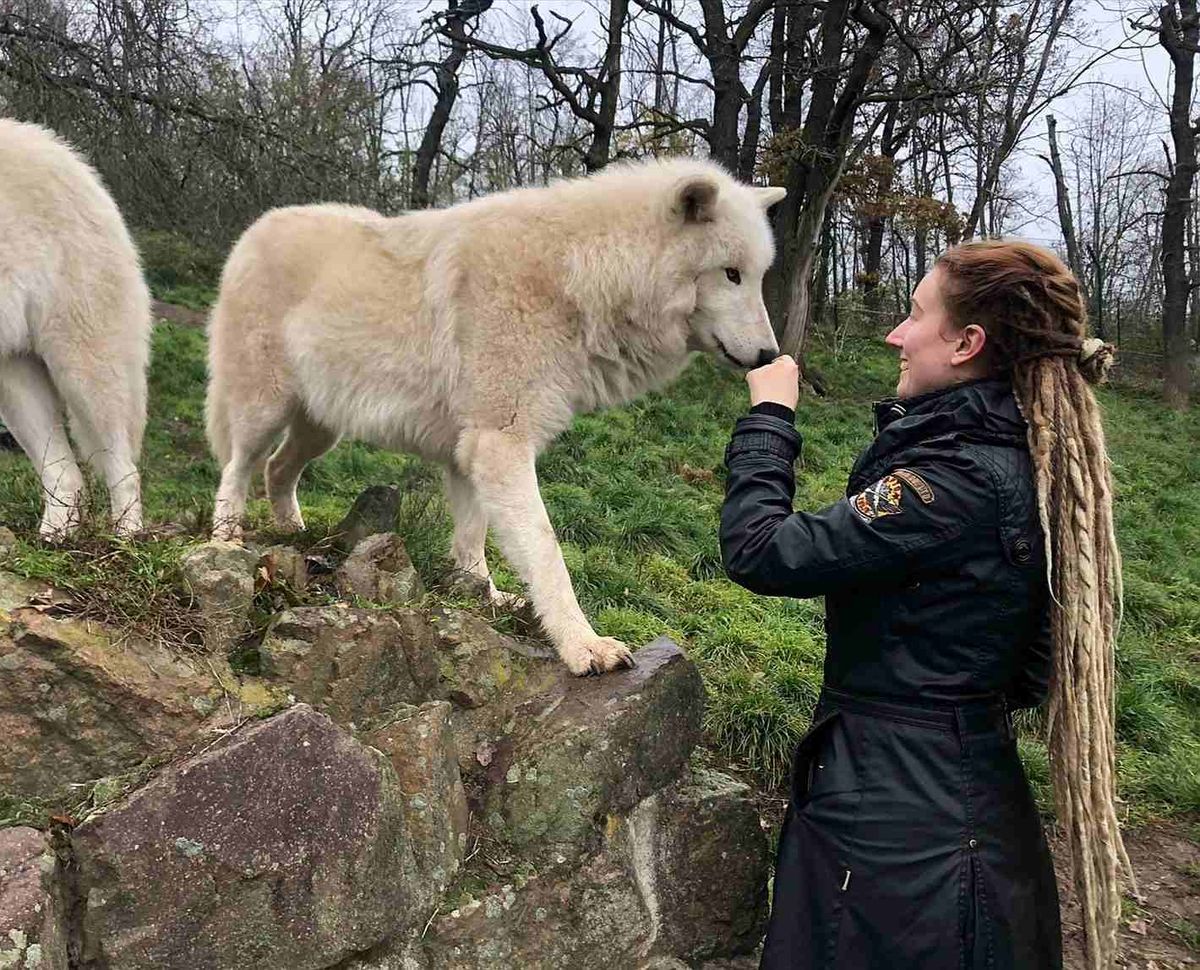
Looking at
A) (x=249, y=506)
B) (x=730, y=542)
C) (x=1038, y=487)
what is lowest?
(x=249, y=506)

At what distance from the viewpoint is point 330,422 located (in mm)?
3715

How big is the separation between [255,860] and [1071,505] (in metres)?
2.07

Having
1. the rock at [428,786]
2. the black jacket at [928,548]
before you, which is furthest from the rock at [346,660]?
the black jacket at [928,548]

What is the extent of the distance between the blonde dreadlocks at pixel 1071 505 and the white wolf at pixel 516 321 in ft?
4.09

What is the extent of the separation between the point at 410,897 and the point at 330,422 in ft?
6.76

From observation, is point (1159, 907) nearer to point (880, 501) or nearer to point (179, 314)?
point (880, 501)

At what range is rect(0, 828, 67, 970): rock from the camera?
1.76m

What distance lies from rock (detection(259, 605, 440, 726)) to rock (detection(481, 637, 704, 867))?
1.21 ft

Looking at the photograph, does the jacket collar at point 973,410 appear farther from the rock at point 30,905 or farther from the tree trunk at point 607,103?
the tree trunk at point 607,103

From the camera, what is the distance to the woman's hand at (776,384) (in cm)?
220

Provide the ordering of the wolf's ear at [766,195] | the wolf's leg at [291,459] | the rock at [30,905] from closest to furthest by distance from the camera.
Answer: the rock at [30,905] → the wolf's ear at [766,195] → the wolf's leg at [291,459]

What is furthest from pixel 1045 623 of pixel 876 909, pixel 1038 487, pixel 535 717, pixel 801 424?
pixel 801 424

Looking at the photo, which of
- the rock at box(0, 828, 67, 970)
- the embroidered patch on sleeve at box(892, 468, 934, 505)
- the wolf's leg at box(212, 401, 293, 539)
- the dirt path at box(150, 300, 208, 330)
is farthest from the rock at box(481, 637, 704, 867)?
the dirt path at box(150, 300, 208, 330)

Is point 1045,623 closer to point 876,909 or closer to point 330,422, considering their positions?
point 876,909
